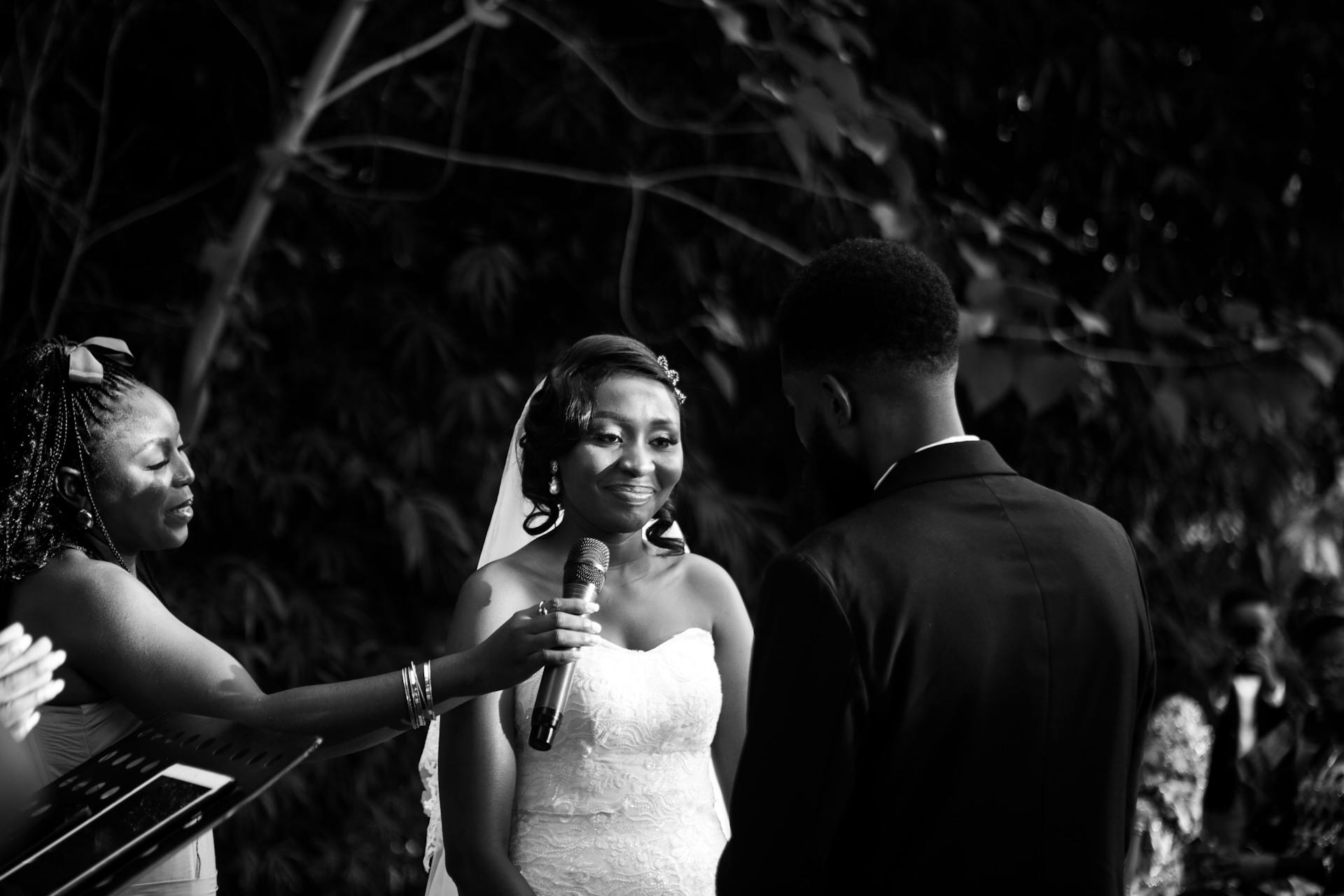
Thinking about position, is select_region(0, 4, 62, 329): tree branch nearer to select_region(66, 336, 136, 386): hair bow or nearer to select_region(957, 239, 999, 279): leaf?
select_region(66, 336, 136, 386): hair bow

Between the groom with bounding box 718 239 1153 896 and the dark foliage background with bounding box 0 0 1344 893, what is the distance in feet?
8.10

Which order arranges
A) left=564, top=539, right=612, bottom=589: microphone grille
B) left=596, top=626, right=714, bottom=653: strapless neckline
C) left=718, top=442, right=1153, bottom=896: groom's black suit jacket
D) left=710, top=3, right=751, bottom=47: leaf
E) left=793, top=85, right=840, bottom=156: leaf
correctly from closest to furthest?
left=718, top=442, right=1153, bottom=896: groom's black suit jacket → left=564, top=539, right=612, bottom=589: microphone grille → left=596, top=626, right=714, bottom=653: strapless neckline → left=710, top=3, right=751, bottom=47: leaf → left=793, top=85, right=840, bottom=156: leaf

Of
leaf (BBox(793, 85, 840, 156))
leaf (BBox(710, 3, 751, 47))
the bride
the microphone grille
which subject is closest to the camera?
the microphone grille

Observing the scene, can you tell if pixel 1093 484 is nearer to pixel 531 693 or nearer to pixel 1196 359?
pixel 1196 359

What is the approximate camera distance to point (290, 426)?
5.19 metres

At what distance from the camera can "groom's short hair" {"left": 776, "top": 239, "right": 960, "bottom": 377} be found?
1.99 meters

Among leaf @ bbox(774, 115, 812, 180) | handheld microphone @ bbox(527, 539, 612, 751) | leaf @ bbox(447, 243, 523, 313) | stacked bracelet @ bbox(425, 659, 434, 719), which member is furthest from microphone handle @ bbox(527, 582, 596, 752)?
leaf @ bbox(447, 243, 523, 313)

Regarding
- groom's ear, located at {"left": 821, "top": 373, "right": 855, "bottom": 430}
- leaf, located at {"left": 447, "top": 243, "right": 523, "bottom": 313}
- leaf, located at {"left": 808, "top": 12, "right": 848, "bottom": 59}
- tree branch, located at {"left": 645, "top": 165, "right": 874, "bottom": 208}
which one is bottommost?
groom's ear, located at {"left": 821, "top": 373, "right": 855, "bottom": 430}

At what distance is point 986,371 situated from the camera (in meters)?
4.56

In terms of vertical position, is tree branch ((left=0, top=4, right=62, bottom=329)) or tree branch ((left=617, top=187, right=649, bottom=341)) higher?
tree branch ((left=0, top=4, right=62, bottom=329))

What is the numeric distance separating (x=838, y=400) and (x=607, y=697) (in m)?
1.22

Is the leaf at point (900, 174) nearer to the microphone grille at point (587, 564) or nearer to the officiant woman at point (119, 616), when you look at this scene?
the microphone grille at point (587, 564)

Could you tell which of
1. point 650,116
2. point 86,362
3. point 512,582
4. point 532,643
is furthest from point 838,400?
point 650,116

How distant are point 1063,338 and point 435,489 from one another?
250 cm
